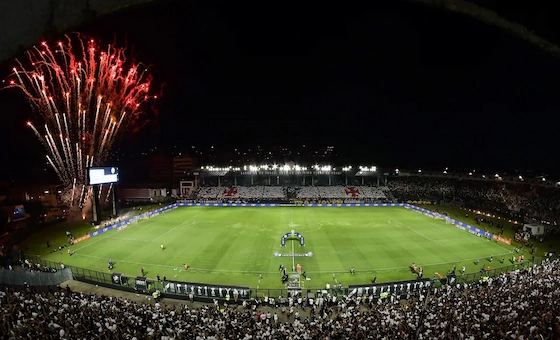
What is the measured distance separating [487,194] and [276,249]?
165 ft

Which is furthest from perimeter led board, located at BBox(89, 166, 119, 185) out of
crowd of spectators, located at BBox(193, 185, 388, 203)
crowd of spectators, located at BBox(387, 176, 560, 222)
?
crowd of spectators, located at BBox(387, 176, 560, 222)

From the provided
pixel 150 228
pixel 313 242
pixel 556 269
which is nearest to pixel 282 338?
pixel 556 269

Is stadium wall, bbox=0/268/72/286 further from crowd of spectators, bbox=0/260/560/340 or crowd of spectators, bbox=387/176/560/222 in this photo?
crowd of spectators, bbox=387/176/560/222

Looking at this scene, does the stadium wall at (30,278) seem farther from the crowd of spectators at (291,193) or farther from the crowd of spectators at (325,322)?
the crowd of spectators at (291,193)

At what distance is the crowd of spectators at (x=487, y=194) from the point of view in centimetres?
5244

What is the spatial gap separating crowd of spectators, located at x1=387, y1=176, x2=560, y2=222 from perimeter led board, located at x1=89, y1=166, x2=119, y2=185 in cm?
5580

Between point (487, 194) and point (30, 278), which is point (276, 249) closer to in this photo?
point (30, 278)

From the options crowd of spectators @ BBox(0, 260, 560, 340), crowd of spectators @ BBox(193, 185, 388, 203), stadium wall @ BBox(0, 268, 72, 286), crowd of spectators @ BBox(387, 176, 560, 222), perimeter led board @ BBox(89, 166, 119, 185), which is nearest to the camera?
crowd of spectators @ BBox(0, 260, 560, 340)

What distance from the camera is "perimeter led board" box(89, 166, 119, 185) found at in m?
41.9

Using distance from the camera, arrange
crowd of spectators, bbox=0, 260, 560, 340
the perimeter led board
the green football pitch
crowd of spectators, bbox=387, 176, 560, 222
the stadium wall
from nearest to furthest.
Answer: crowd of spectators, bbox=0, 260, 560, 340
the stadium wall
the green football pitch
the perimeter led board
crowd of spectators, bbox=387, 176, 560, 222

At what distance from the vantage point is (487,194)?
65500 millimetres

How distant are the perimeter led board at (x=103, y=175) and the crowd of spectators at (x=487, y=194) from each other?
55.8m

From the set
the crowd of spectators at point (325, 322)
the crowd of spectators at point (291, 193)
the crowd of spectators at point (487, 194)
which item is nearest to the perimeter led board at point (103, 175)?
the crowd of spectators at point (325, 322)

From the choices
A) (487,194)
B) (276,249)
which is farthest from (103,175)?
(487,194)
